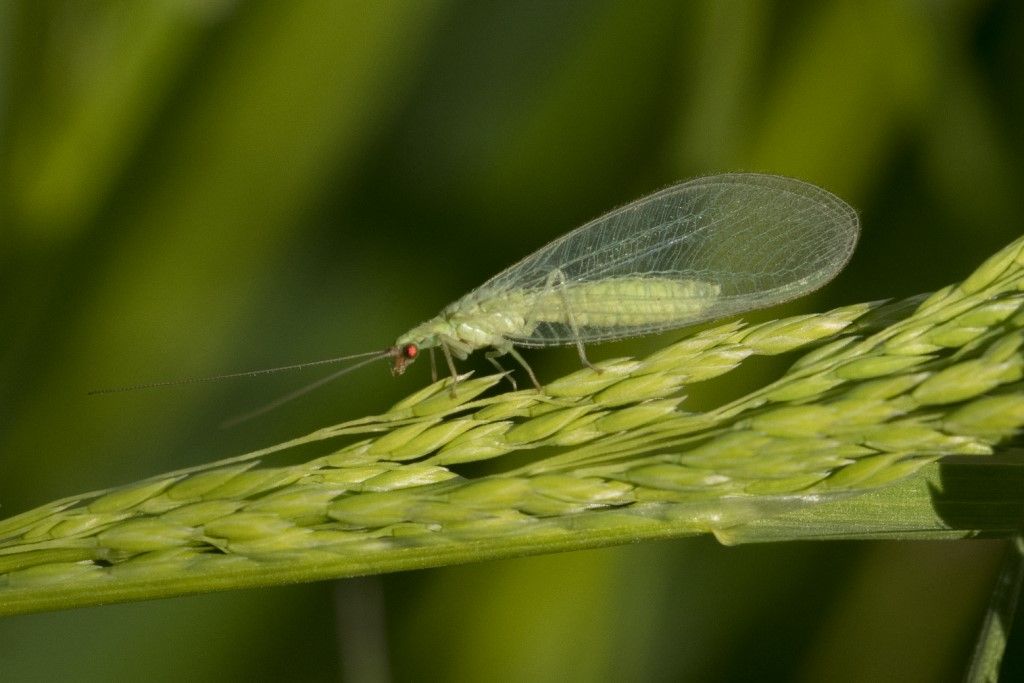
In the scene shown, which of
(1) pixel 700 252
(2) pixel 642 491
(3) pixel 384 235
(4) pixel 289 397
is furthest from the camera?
(3) pixel 384 235

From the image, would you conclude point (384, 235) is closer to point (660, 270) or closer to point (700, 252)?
point (660, 270)

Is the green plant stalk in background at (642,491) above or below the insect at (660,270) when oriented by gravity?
below

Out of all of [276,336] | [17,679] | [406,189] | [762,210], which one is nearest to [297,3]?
[406,189]

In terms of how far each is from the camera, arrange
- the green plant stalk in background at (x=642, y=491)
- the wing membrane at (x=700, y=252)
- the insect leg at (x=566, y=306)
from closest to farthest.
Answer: the green plant stalk in background at (x=642, y=491), the wing membrane at (x=700, y=252), the insect leg at (x=566, y=306)

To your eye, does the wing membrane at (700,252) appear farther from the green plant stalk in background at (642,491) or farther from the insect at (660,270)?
the green plant stalk in background at (642,491)

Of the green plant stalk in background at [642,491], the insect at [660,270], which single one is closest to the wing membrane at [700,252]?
the insect at [660,270]

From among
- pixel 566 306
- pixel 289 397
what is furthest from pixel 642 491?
pixel 566 306

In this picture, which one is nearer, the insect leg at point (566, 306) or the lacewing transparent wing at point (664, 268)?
the lacewing transparent wing at point (664, 268)
